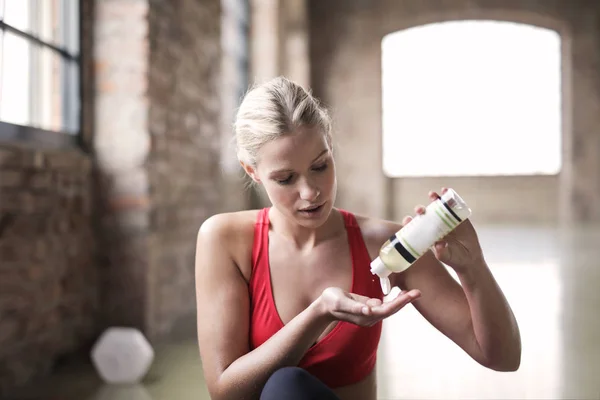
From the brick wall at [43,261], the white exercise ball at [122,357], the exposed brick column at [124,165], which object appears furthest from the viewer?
the exposed brick column at [124,165]

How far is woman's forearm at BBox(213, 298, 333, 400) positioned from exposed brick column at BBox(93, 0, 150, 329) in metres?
1.73

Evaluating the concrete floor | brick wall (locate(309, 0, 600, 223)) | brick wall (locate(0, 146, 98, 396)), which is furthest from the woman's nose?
brick wall (locate(309, 0, 600, 223))

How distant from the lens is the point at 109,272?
112 inches

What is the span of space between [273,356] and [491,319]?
0.41 m

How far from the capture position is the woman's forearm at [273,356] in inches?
43.3

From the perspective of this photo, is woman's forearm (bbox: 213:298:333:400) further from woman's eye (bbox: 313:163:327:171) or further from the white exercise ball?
the white exercise ball

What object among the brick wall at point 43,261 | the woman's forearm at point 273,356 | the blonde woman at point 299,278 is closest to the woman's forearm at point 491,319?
the blonde woman at point 299,278

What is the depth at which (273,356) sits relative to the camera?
1132 mm

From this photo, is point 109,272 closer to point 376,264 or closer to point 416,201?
point 376,264

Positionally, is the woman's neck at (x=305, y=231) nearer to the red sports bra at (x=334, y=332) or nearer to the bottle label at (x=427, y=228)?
the red sports bra at (x=334, y=332)

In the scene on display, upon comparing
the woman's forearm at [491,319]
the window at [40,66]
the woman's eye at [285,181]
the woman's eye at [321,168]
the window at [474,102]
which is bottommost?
the woman's forearm at [491,319]

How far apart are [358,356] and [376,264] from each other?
8.5 inches

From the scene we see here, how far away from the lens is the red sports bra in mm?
1250

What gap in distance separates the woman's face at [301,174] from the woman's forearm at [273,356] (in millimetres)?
213
